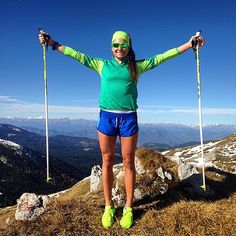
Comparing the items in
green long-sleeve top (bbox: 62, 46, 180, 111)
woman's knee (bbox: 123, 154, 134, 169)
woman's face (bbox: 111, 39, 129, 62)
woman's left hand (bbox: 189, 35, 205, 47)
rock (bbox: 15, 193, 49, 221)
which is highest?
woman's left hand (bbox: 189, 35, 205, 47)

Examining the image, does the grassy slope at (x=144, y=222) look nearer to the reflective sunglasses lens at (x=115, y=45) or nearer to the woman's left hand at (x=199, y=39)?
the reflective sunglasses lens at (x=115, y=45)

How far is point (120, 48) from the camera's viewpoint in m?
11.0

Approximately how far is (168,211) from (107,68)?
5.52m

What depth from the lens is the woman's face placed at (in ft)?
36.0

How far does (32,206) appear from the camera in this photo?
43.5 ft

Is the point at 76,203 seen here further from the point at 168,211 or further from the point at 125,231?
the point at 168,211

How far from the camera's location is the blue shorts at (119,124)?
36.2 ft

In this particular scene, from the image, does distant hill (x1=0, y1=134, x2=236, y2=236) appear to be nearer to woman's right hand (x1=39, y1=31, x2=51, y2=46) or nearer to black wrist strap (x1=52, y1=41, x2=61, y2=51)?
black wrist strap (x1=52, y1=41, x2=61, y2=51)

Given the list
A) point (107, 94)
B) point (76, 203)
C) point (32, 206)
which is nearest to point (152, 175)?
point (76, 203)

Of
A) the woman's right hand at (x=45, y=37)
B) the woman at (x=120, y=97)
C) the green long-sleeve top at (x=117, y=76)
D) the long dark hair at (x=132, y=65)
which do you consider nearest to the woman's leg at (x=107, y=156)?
the woman at (x=120, y=97)

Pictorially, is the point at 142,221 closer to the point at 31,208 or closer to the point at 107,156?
the point at 107,156

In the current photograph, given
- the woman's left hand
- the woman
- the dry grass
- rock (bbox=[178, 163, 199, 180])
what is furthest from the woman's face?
rock (bbox=[178, 163, 199, 180])

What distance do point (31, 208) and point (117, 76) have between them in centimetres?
646

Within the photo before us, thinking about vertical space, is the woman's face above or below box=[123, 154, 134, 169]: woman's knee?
above
